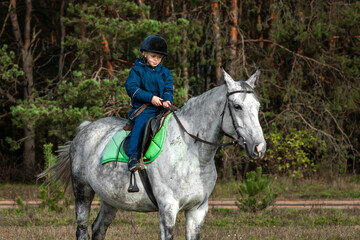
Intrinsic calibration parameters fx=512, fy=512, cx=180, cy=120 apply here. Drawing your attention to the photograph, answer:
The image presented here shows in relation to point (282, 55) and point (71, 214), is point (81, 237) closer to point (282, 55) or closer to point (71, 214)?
point (71, 214)

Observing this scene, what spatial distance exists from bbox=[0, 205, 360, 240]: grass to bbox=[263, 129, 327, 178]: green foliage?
7146 mm

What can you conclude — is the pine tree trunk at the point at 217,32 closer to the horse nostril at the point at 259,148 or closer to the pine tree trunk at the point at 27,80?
the pine tree trunk at the point at 27,80

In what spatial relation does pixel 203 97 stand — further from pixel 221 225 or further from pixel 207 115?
pixel 221 225

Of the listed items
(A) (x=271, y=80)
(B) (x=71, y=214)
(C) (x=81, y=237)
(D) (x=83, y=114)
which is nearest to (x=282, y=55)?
(A) (x=271, y=80)

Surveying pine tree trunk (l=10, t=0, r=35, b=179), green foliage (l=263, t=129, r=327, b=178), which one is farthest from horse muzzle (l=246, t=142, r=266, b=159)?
pine tree trunk (l=10, t=0, r=35, b=179)

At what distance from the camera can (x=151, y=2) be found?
22141 mm

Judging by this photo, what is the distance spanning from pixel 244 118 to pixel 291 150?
1441cm

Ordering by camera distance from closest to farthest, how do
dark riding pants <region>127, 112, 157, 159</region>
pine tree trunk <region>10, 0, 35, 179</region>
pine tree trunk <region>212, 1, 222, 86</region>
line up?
dark riding pants <region>127, 112, 157, 159</region> → pine tree trunk <region>212, 1, 222, 86</region> → pine tree trunk <region>10, 0, 35, 179</region>

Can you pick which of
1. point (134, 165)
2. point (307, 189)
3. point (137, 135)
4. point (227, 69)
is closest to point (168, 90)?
point (137, 135)

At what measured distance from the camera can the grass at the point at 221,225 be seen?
324 inches

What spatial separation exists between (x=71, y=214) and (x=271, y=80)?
10505mm

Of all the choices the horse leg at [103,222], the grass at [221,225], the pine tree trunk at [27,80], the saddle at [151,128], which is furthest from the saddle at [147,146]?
the pine tree trunk at [27,80]

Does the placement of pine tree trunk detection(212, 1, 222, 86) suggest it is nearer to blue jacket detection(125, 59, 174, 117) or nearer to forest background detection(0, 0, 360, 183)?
forest background detection(0, 0, 360, 183)

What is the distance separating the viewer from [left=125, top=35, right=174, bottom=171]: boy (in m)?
5.65
